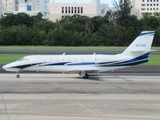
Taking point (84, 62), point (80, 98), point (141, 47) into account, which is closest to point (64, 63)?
point (84, 62)

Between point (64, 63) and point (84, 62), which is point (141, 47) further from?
point (64, 63)

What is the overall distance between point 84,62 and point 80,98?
13377 millimetres

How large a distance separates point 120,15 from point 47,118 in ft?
337

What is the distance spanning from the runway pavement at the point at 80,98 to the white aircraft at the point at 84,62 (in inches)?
36.8

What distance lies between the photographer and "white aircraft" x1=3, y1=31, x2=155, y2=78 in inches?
1548

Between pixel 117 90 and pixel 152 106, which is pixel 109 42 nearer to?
pixel 117 90

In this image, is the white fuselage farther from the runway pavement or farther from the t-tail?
the runway pavement

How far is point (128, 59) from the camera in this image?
39562 mm

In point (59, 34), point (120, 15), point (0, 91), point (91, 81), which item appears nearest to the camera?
point (0, 91)

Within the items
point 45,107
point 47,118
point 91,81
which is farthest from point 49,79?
point 47,118

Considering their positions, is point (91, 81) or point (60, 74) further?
point (60, 74)

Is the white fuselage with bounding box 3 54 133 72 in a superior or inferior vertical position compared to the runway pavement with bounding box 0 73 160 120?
superior

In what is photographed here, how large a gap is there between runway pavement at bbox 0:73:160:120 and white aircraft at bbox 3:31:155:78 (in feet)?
3.06

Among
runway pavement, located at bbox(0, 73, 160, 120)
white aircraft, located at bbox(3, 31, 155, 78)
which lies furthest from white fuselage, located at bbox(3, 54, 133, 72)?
runway pavement, located at bbox(0, 73, 160, 120)
